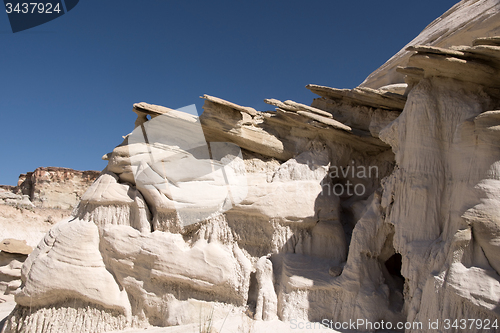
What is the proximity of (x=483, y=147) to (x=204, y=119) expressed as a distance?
14.7ft

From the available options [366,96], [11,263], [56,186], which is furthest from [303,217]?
[56,186]

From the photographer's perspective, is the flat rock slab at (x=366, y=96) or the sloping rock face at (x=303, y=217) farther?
the flat rock slab at (x=366, y=96)

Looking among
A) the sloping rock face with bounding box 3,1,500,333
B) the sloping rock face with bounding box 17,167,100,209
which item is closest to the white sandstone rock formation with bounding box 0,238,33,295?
the sloping rock face with bounding box 3,1,500,333

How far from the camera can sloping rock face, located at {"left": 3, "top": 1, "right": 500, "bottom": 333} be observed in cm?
415

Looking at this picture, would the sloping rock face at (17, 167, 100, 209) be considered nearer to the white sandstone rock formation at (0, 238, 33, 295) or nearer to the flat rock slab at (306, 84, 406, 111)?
the white sandstone rock formation at (0, 238, 33, 295)

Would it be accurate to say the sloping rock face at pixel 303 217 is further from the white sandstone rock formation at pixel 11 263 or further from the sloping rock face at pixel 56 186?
the sloping rock face at pixel 56 186

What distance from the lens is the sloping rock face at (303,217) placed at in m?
4.15

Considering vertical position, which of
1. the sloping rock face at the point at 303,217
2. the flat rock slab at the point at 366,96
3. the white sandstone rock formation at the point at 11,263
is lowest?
the white sandstone rock formation at the point at 11,263

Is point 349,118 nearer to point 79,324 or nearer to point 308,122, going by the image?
point 308,122

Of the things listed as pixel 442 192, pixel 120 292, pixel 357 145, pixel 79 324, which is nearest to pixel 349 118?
pixel 357 145

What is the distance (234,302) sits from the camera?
18.9 ft

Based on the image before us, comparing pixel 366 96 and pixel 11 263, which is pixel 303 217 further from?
pixel 11 263

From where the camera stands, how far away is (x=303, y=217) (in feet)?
19.7

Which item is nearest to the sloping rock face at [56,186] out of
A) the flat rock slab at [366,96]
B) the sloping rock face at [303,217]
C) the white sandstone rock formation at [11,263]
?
the white sandstone rock formation at [11,263]
